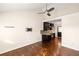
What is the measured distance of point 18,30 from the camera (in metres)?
1.39

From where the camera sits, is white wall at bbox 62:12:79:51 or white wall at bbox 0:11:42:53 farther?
white wall at bbox 62:12:79:51

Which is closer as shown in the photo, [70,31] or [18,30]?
[18,30]

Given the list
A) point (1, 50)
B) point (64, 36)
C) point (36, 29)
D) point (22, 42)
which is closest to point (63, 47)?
point (64, 36)

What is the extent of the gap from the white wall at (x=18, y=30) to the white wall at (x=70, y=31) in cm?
49

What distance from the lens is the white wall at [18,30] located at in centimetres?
132

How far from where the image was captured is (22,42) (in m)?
1.44

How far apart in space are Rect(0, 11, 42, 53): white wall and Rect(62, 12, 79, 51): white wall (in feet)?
1.62

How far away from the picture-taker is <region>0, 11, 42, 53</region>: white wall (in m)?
1.32

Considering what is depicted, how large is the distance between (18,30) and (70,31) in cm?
94

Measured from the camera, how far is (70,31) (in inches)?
61.6

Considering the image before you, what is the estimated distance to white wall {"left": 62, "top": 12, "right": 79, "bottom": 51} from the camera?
144 centimetres

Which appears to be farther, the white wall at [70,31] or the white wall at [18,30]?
the white wall at [70,31]

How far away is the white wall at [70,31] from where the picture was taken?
1442mm

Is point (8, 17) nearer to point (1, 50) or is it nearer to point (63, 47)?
point (1, 50)
